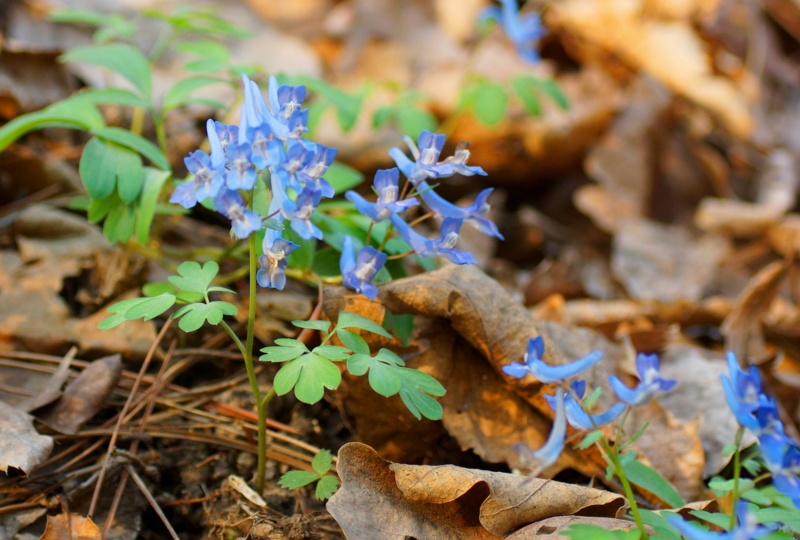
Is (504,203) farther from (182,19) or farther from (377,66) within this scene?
(182,19)

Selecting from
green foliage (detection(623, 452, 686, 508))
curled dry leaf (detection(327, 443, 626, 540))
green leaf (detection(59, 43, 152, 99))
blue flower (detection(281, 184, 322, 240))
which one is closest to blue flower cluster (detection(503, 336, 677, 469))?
curled dry leaf (detection(327, 443, 626, 540))

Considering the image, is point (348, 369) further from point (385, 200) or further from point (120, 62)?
point (120, 62)

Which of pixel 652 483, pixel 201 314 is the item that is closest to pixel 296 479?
pixel 201 314

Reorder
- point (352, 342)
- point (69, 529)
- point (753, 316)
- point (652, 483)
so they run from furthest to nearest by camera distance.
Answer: point (753, 316), point (652, 483), point (69, 529), point (352, 342)

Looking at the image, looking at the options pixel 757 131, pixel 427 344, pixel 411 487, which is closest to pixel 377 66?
pixel 757 131

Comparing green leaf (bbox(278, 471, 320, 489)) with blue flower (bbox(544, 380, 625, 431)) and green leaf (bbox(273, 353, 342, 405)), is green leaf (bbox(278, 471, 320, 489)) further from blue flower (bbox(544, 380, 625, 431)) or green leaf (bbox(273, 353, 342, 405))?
blue flower (bbox(544, 380, 625, 431))
